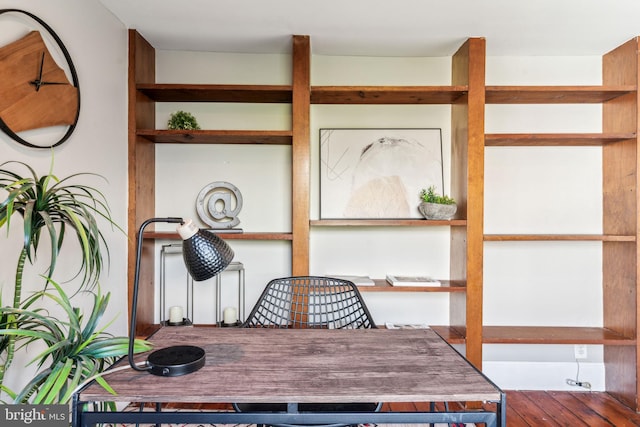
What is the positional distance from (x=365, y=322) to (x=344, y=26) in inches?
67.7

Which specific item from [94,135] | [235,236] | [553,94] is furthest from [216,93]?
[553,94]

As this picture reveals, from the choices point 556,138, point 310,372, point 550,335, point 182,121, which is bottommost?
point 550,335

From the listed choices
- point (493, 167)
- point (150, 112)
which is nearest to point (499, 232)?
point (493, 167)

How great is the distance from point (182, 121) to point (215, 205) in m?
0.59

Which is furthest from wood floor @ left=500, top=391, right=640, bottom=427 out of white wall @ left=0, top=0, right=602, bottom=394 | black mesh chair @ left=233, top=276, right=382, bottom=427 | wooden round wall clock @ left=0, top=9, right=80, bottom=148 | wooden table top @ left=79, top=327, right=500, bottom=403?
wooden round wall clock @ left=0, top=9, right=80, bottom=148

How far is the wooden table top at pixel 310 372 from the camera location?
99cm

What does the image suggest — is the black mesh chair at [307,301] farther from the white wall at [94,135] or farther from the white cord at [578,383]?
the white cord at [578,383]

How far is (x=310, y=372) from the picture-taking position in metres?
1.13

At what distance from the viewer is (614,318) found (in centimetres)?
249

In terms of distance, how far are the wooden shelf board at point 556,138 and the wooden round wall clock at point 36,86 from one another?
2.30 metres

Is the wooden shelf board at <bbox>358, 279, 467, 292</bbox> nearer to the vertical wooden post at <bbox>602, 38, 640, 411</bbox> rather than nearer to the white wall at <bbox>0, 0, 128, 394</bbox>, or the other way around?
the vertical wooden post at <bbox>602, 38, 640, 411</bbox>

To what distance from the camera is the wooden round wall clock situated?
4.47 ft

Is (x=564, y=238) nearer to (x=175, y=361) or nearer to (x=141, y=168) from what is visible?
(x=175, y=361)

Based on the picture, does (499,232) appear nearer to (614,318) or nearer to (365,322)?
(614,318)
